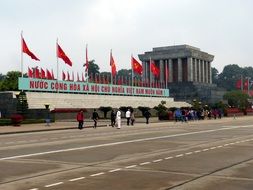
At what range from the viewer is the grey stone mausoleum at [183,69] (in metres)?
136

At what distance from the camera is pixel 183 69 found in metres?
147

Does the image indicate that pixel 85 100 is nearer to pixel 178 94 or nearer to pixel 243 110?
pixel 243 110

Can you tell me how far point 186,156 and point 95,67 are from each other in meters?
141

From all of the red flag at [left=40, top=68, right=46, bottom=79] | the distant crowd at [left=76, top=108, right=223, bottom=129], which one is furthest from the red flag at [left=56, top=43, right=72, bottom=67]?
the distant crowd at [left=76, top=108, right=223, bottom=129]

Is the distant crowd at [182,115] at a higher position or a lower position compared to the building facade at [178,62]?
lower

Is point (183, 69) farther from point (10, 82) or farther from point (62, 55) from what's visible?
point (62, 55)

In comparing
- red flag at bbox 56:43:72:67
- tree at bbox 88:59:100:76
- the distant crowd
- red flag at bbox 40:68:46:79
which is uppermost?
tree at bbox 88:59:100:76

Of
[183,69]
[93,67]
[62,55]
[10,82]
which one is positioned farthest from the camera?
[93,67]

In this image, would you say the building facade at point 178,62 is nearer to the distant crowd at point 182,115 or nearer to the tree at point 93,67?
the tree at point 93,67

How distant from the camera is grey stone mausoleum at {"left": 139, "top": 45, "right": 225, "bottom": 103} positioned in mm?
135750

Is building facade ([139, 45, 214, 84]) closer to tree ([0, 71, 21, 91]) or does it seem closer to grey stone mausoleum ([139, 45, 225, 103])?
grey stone mausoleum ([139, 45, 225, 103])

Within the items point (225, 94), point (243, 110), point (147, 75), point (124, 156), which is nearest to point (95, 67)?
point (147, 75)

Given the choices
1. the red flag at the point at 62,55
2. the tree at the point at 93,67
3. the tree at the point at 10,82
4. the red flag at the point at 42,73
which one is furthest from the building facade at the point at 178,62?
the red flag at the point at 62,55

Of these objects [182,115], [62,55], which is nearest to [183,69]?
[62,55]
